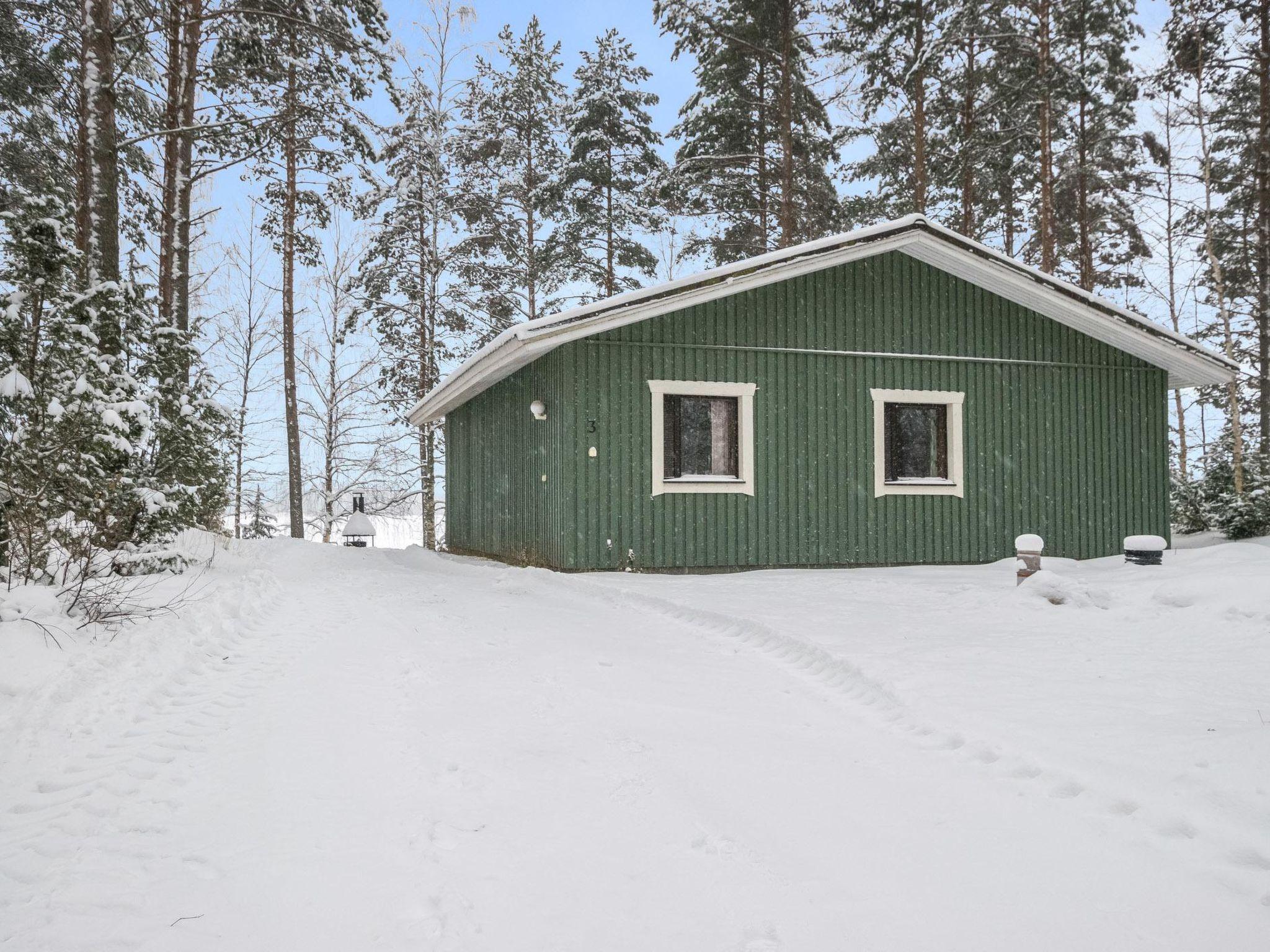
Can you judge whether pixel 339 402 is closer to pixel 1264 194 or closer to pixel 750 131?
pixel 750 131

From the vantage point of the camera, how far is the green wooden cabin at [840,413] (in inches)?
365

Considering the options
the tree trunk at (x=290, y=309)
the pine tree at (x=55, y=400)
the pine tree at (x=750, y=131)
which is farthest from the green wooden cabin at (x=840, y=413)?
the tree trunk at (x=290, y=309)

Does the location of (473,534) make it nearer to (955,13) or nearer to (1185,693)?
Result: (1185,693)

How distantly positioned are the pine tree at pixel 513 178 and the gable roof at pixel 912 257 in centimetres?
808

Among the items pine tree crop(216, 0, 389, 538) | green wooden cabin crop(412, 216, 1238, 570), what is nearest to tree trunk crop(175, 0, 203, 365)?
pine tree crop(216, 0, 389, 538)

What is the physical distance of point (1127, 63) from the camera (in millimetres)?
15617

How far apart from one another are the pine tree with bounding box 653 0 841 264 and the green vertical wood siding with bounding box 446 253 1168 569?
5780mm

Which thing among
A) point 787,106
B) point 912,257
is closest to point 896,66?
point 787,106

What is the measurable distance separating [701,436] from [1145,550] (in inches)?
189

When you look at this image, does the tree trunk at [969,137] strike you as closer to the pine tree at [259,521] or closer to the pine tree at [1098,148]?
the pine tree at [1098,148]

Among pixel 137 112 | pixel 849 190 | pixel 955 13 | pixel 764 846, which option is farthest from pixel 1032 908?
pixel 849 190

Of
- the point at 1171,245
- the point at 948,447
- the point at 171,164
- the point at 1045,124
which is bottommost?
the point at 948,447

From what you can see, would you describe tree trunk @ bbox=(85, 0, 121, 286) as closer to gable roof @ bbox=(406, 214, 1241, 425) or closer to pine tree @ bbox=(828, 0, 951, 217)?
gable roof @ bbox=(406, 214, 1241, 425)

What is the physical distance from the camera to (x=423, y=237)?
18.6m
